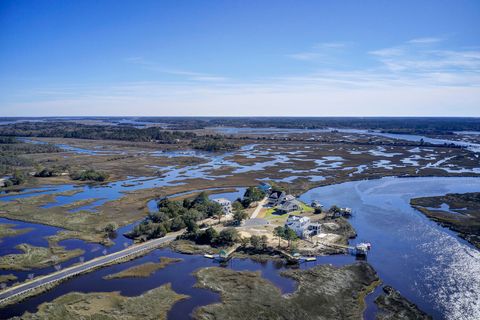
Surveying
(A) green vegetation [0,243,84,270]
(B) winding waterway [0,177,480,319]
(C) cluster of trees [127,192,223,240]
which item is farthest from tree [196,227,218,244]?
(A) green vegetation [0,243,84,270]

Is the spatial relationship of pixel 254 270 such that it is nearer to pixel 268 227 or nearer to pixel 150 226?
pixel 268 227

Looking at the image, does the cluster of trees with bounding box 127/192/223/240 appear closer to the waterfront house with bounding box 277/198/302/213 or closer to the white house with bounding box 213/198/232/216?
the white house with bounding box 213/198/232/216

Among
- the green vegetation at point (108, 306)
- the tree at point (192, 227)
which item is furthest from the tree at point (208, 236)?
the green vegetation at point (108, 306)

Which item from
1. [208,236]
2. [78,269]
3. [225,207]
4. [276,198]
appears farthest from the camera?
[276,198]

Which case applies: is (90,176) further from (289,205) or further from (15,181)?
(289,205)

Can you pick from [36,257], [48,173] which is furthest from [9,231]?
[48,173]
